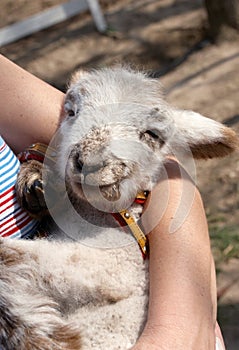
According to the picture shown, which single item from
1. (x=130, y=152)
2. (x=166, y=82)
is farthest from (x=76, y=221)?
(x=166, y=82)

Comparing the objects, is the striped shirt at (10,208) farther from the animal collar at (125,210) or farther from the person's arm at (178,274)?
the person's arm at (178,274)

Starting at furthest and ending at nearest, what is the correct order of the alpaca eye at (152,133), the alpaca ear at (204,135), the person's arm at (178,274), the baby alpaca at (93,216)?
the alpaca ear at (204,135), the alpaca eye at (152,133), the person's arm at (178,274), the baby alpaca at (93,216)

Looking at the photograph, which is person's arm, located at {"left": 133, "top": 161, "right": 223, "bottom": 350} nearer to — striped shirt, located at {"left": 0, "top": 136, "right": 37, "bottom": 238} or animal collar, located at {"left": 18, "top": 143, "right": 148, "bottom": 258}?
animal collar, located at {"left": 18, "top": 143, "right": 148, "bottom": 258}

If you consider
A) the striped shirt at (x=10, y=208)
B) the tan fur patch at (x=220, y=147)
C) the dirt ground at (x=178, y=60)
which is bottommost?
the dirt ground at (x=178, y=60)

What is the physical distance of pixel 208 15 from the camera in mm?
4727

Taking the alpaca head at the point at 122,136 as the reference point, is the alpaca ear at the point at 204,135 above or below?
below

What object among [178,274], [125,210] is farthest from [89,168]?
[178,274]

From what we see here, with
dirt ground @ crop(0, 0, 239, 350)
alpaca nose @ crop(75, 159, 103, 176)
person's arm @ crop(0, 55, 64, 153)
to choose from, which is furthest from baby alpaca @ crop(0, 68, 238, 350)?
dirt ground @ crop(0, 0, 239, 350)

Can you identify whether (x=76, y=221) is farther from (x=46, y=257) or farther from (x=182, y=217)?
(x=182, y=217)

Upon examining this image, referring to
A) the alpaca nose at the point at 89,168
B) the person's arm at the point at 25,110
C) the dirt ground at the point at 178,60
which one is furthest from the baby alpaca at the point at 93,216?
the dirt ground at the point at 178,60

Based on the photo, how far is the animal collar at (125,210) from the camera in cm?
177

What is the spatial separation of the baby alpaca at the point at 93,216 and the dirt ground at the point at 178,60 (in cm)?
133

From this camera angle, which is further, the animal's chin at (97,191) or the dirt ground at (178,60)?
the dirt ground at (178,60)

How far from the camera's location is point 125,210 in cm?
176
